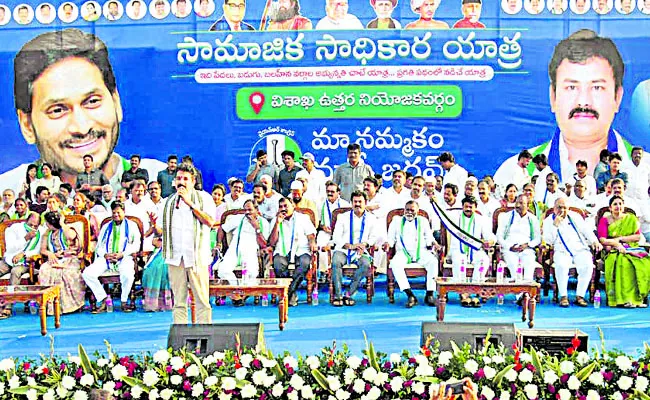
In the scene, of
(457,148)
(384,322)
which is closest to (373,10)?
(457,148)

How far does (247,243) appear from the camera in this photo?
29.0 feet

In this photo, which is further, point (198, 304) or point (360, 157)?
point (360, 157)

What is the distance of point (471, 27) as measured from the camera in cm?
1077

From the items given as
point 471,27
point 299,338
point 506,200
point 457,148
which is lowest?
point 299,338

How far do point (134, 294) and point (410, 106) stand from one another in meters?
4.04

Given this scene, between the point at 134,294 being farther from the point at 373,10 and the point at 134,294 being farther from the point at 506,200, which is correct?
the point at 373,10

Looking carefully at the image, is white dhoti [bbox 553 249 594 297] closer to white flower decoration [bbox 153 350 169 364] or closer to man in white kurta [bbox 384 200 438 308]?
man in white kurta [bbox 384 200 438 308]

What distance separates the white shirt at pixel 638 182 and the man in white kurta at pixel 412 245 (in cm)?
270

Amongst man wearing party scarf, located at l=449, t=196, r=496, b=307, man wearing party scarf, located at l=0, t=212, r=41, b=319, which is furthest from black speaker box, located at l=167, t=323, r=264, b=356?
man wearing party scarf, located at l=0, t=212, r=41, b=319

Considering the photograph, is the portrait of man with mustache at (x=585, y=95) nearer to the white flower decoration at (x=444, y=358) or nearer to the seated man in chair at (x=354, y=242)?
the seated man in chair at (x=354, y=242)

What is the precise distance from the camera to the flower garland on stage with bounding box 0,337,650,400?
4.65 metres

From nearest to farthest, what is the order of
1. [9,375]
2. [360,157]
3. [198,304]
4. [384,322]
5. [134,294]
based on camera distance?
1. [9,375]
2. [198,304]
3. [384,322]
4. [134,294]
5. [360,157]

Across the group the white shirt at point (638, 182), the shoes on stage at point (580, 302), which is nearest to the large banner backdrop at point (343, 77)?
the white shirt at point (638, 182)

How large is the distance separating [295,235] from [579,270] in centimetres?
268
